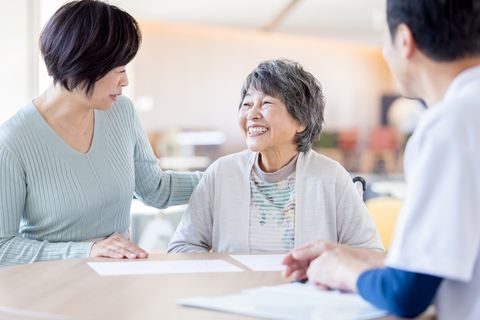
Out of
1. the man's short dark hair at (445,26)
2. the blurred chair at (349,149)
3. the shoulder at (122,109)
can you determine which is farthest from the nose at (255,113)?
the blurred chair at (349,149)

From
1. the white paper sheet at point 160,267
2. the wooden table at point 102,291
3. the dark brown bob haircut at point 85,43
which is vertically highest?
the dark brown bob haircut at point 85,43

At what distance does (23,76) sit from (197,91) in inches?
269

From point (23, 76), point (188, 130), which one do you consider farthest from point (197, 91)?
point (23, 76)

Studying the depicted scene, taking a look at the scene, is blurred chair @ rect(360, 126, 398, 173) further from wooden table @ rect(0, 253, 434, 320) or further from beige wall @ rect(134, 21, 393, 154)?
wooden table @ rect(0, 253, 434, 320)

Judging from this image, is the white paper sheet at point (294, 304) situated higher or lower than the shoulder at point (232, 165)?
lower

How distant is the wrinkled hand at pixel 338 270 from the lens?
822 mm

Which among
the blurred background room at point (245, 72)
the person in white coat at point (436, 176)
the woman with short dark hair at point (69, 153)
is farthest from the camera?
the blurred background room at point (245, 72)

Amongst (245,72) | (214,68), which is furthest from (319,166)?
(245,72)

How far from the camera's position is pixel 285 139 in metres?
1.70

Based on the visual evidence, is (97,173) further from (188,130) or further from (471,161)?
(188,130)

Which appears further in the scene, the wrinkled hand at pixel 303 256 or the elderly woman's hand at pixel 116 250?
the elderly woman's hand at pixel 116 250

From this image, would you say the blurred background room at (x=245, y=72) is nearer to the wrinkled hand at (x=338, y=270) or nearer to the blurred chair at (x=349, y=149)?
the blurred chair at (x=349, y=149)

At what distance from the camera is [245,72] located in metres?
10.0

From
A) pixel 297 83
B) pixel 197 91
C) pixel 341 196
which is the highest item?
pixel 197 91
